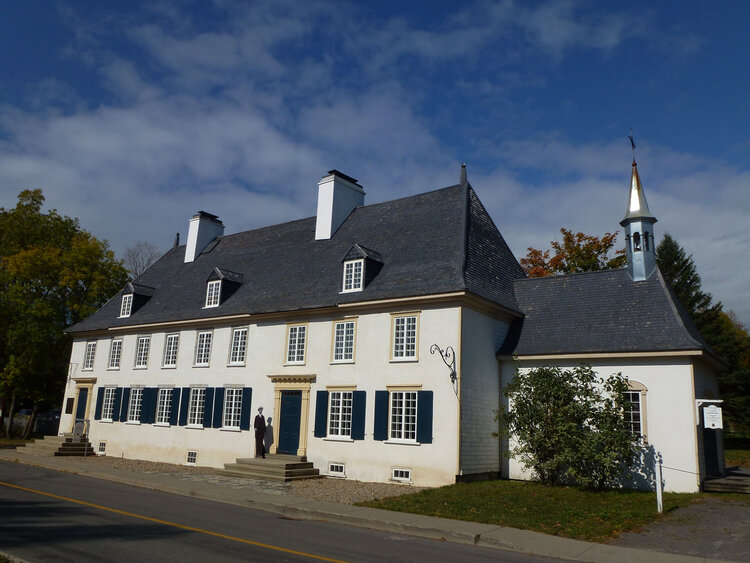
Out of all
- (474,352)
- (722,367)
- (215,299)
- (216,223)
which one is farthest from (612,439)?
(216,223)

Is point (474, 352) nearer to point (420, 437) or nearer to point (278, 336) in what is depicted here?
point (420, 437)

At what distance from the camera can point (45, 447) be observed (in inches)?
1131

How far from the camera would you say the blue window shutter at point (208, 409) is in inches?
1004

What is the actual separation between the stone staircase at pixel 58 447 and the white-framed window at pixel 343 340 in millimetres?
14487

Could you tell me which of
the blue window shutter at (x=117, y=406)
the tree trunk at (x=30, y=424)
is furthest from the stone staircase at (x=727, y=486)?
the tree trunk at (x=30, y=424)

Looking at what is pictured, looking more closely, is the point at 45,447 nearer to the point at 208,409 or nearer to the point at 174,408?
the point at 174,408

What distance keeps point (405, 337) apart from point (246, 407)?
310 inches

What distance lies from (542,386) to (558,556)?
27.3ft

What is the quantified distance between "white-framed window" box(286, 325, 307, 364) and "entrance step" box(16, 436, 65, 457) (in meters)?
13.3

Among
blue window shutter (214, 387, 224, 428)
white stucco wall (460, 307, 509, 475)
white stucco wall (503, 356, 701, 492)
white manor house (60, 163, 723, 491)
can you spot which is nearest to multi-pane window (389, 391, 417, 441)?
white manor house (60, 163, 723, 491)

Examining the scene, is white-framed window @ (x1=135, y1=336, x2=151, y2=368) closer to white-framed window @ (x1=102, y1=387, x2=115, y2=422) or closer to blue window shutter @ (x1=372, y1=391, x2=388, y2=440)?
white-framed window @ (x1=102, y1=387, x2=115, y2=422)

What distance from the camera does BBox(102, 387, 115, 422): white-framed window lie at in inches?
1189

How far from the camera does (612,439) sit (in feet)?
55.7

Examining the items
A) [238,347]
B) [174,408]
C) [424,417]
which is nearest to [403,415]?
[424,417]
